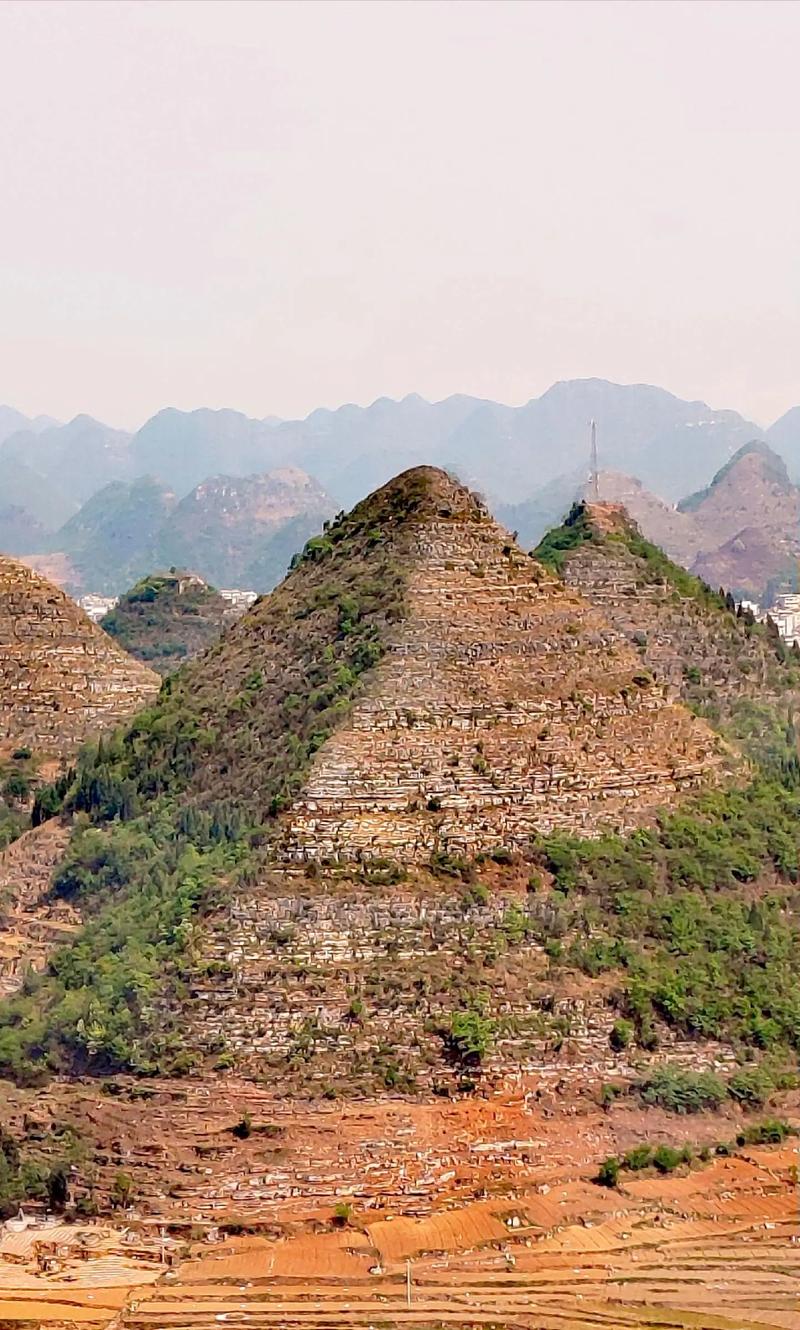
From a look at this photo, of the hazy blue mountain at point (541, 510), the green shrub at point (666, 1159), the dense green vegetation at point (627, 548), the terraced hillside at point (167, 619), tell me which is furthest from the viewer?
the hazy blue mountain at point (541, 510)

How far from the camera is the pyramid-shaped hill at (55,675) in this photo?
45531 millimetres

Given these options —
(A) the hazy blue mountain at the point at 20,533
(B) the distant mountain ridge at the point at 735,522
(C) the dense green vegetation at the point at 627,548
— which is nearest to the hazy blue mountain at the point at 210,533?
(A) the hazy blue mountain at the point at 20,533

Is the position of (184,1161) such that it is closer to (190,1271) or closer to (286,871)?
(190,1271)

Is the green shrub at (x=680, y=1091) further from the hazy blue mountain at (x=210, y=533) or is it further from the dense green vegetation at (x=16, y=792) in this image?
the hazy blue mountain at (x=210, y=533)

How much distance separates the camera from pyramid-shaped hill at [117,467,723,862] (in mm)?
29953

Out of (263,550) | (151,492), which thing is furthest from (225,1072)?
(151,492)

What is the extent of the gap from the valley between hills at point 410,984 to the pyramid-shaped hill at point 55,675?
872 cm

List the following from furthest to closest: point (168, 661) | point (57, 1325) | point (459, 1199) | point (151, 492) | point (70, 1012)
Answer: point (151, 492) → point (168, 661) → point (70, 1012) → point (459, 1199) → point (57, 1325)

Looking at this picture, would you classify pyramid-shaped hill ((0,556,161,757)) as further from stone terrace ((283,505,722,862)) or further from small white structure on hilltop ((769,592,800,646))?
small white structure on hilltop ((769,592,800,646))

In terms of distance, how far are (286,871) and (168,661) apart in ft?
110

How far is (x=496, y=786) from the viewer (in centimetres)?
3041

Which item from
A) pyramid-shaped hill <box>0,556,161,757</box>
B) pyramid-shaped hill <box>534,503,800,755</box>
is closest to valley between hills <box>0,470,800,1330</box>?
pyramid-shaped hill <box>534,503,800,755</box>

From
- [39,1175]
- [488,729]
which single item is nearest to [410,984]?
[488,729]

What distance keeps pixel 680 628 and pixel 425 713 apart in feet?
55.9
